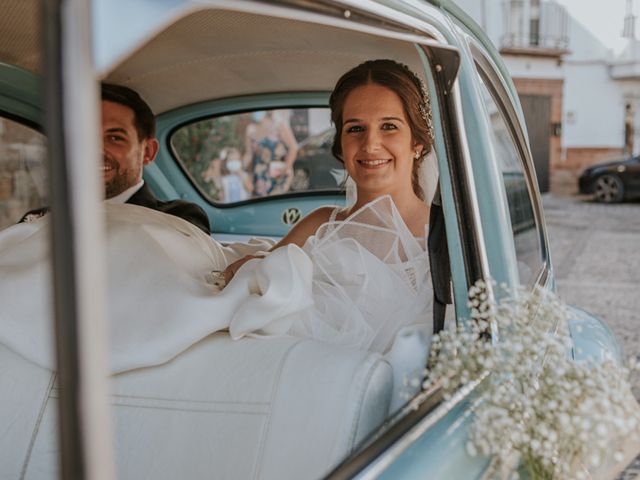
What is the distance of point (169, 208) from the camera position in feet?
10.1

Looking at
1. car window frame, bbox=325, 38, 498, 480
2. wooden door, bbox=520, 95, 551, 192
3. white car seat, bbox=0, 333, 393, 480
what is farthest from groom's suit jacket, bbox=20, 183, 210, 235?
wooden door, bbox=520, 95, 551, 192

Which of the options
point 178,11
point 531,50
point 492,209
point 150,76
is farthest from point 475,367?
point 531,50

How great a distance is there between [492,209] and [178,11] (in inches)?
44.2

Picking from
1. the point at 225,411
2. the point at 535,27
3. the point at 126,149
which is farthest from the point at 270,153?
the point at 535,27

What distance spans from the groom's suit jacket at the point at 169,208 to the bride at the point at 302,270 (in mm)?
515

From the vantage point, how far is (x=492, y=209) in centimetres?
175

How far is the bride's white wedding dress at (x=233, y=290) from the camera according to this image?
5.54 feet

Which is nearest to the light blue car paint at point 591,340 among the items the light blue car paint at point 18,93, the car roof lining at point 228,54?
the car roof lining at point 228,54

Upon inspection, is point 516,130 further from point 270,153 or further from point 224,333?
point 270,153

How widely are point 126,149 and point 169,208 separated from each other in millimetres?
316

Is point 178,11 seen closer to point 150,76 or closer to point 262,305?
point 262,305

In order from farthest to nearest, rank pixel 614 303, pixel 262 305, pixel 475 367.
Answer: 1. pixel 614 303
2. pixel 262 305
3. pixel 475 367

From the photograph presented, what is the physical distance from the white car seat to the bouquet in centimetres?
18

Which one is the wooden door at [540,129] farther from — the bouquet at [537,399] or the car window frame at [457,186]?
the bouquet at [537,399]
